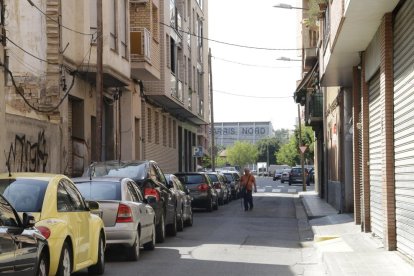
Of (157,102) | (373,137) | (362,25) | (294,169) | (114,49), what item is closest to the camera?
(362,25)

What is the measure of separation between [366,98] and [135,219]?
696 centimetres

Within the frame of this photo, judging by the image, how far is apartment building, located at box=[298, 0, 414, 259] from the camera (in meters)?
12.4

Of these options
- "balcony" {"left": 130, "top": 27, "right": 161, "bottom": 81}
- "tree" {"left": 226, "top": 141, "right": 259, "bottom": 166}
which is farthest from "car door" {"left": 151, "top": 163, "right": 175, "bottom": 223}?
"tree" {"left": 226, "top": 141, "right": 259, "bottom": 166}

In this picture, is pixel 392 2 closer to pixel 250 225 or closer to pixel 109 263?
pixel 109 263

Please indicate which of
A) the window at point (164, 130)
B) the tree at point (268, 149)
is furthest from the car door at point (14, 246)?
the tree at point (268, 149)

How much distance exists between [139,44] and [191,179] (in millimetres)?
5707

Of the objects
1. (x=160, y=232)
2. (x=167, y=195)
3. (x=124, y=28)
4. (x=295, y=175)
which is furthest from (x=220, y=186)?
(x=295, y=175)

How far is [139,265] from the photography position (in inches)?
515

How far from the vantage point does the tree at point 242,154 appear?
16062 centimetres

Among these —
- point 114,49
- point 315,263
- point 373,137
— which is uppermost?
point 114,49

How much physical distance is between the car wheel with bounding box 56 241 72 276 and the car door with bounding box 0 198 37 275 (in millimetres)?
1112

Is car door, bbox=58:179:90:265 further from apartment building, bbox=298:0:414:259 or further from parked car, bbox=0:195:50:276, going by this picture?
apartment building, bbox=298:0:414:259

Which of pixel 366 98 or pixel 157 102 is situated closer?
pixel 366 98

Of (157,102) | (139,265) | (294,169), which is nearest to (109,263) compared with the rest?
(139,265)
